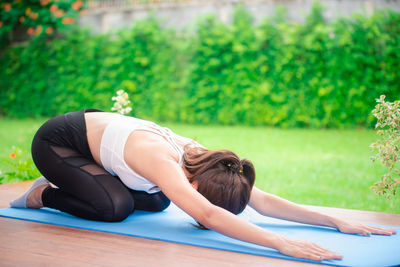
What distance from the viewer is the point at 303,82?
→ 7.23 meters

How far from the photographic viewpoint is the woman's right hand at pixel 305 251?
1.73 m

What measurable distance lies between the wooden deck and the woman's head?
234mm

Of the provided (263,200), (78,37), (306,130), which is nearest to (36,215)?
(263,200)

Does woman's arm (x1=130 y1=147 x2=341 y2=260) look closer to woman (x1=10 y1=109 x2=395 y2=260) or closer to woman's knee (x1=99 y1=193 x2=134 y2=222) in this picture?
woman (x1=10 y1=109 x2=395 y2=260)

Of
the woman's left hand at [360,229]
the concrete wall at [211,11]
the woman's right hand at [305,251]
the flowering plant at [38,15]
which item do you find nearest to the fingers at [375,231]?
the woman's left hand at [360,229]

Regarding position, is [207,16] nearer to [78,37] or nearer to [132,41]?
[132,41]

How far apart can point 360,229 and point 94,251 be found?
51.5 inches

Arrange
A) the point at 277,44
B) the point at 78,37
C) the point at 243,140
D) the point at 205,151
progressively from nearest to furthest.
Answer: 1. the point at 205,151
2. the point at 243,140
3. the point at 277,44
4. the point at 78,37

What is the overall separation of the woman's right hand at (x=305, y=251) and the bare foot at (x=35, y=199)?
1458 millimetres

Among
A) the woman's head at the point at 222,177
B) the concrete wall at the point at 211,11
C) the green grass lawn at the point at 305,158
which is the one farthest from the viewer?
the concrete wall at the point at 211,11

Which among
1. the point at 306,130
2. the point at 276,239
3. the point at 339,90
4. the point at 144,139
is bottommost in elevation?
the point at 276,239

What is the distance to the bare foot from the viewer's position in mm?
2463

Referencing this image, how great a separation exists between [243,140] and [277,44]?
2.11 m

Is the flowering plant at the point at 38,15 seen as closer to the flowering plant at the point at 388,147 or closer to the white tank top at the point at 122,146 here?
the white tank top at the point at 122,146
